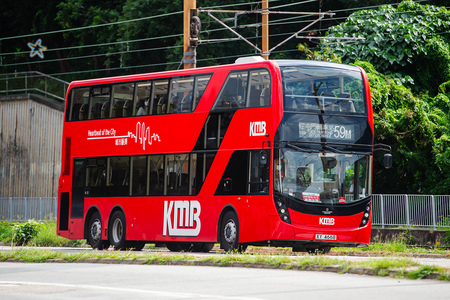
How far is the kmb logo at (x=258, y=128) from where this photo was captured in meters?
19.2

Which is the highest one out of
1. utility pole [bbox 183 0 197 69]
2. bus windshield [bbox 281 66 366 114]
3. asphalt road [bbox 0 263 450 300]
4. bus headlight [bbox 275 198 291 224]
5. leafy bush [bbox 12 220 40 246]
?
utility pole [bbox 183 0 197 69]

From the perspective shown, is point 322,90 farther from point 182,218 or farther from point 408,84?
point 408,84

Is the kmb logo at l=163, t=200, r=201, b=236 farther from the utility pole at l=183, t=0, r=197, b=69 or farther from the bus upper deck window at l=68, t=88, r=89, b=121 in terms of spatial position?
the bus upper deck window at l=68, t=88, r=89, b=121

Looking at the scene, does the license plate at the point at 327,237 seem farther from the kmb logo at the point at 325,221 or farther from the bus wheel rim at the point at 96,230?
the bus wheel rim at the point at 96,230

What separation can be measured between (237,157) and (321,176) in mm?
2066

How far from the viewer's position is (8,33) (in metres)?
51.4

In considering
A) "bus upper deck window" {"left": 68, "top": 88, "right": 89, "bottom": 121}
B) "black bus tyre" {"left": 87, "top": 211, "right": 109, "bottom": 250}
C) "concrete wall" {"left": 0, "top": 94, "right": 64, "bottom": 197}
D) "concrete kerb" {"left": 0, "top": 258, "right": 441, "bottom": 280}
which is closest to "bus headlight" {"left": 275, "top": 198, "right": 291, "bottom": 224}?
"concrete kerb" {"left": 0, "top": 258, "right": 441, "bottom": 280}

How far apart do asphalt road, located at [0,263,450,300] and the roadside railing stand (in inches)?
1014

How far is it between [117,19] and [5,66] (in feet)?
36.8

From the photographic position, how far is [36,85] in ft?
132

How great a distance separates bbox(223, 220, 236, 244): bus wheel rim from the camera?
19984 mm

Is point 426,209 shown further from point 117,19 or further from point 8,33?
point 8,33

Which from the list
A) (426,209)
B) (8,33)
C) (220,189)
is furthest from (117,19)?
(220,189)

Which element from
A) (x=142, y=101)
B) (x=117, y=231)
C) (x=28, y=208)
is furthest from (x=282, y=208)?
(x=28, y=208)
